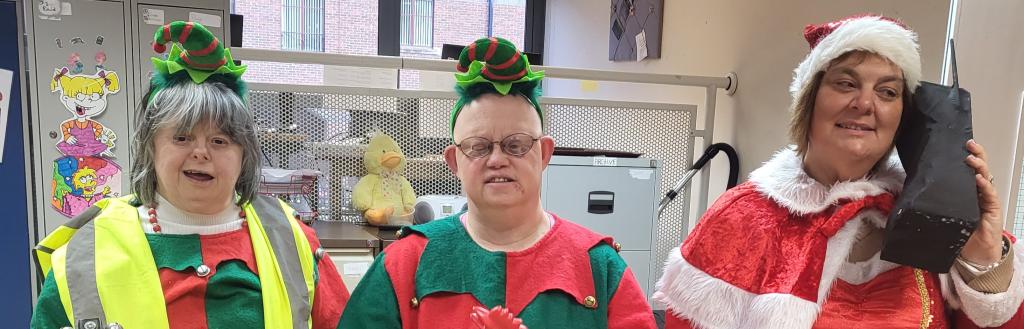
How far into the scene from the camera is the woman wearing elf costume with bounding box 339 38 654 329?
1.09 metres

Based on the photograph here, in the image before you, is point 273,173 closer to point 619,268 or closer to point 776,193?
point 619,268

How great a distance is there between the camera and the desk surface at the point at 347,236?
2.11 meters

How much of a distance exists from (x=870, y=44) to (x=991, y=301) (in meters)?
0.50

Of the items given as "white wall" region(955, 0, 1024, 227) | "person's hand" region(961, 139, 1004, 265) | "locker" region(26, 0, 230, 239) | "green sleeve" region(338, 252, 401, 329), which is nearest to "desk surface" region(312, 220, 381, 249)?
"locker" region(26, 0, 230, 239)

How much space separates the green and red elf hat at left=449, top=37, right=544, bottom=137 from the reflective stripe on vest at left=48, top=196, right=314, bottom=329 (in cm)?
51

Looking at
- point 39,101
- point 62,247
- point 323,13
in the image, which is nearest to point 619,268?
point 62,247

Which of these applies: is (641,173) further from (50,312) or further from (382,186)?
(50,312)

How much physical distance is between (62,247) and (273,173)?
102cm

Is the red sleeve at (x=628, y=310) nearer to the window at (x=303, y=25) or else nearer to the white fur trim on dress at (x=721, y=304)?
the white fur trim on dress at (x=721, y=304)

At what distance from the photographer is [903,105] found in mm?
1143

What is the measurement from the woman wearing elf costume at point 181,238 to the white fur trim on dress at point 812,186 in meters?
1.00

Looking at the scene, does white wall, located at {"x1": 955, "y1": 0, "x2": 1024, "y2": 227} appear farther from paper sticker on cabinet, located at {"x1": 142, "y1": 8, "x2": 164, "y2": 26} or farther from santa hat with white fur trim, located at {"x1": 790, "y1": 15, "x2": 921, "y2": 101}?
paper sticker on cabinet, located at {"x1": 142, "y1": 8, "x2": 164, "y2": 26}

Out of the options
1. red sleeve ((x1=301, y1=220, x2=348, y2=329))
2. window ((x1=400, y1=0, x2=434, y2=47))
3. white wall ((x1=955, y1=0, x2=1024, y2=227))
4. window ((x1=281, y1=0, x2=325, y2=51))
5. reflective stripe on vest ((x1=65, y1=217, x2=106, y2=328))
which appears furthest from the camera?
window ((x1=400, y1=0, x2=434, y2=47))

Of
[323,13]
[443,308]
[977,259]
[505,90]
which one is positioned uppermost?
[323,13]
